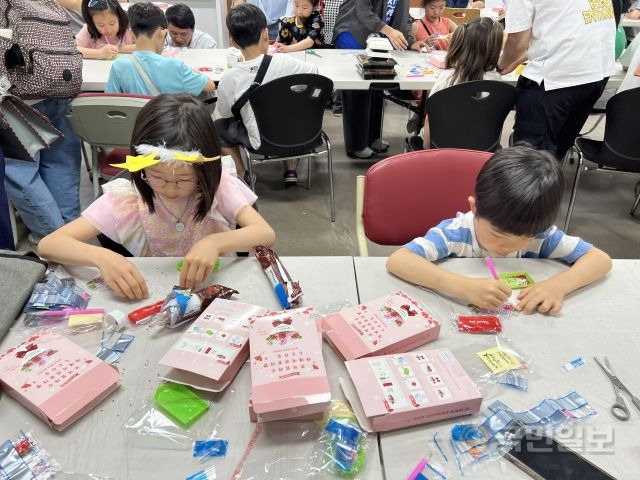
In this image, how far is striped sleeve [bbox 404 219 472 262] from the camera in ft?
3.76

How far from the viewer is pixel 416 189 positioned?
1.46 m

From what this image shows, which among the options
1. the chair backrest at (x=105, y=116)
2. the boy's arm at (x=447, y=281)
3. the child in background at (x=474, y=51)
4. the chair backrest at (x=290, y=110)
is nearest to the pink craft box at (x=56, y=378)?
the boy's arm at (x=447, y=281)

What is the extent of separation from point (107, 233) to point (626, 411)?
1.25 metres

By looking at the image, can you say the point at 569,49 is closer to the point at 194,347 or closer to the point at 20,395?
the point at 194,347

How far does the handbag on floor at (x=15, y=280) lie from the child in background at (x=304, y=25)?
3.44 meters

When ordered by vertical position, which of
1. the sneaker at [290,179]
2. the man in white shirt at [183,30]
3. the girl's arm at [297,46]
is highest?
the man in white shirt at [183,30]

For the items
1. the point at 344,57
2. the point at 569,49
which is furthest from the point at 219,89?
the point at 569,49

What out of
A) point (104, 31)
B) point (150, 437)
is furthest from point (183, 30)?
point (150, 437)

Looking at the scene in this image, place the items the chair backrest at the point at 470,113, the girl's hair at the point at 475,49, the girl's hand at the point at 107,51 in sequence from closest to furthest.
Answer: the chair backrest at the point at 470,113, the girl's hair at the point at 475,49, the girl's hand at the point at 107,51

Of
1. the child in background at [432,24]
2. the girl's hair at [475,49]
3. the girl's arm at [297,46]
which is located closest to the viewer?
the girl's hair at [475,49]

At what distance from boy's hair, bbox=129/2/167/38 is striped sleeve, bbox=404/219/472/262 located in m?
2.02

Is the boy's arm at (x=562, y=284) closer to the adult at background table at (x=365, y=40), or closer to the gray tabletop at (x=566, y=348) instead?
the gray tabletop at (x=566, y=348)

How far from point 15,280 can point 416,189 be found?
3.59ft

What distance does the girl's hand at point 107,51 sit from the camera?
116 inches
